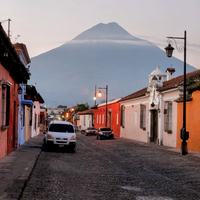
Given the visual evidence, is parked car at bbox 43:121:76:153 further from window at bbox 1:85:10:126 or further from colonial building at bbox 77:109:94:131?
colonial building at bbox 77:109:94:131

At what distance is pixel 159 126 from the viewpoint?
28766 mm

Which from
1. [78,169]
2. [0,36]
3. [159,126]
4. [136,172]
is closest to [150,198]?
[136,172]

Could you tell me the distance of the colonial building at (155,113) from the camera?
26.1m

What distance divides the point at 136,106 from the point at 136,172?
26.1m

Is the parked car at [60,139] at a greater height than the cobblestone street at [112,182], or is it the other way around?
the parked car at [60,139]

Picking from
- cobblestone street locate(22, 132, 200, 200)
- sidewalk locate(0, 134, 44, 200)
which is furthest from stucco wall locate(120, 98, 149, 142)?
sidewalk locate(0, 134, 44, 200)

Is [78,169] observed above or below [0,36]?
below

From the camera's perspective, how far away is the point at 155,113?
103 ft

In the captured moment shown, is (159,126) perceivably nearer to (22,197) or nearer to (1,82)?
(1,82)

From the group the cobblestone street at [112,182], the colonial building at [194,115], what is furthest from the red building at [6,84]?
the colonial building at [194,115]

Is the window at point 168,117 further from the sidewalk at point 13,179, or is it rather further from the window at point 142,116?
the sidewalk at point 13,179

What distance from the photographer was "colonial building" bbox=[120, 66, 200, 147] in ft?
85.7

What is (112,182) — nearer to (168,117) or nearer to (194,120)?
(194,120)

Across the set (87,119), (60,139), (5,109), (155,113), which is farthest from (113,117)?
(5,109)
